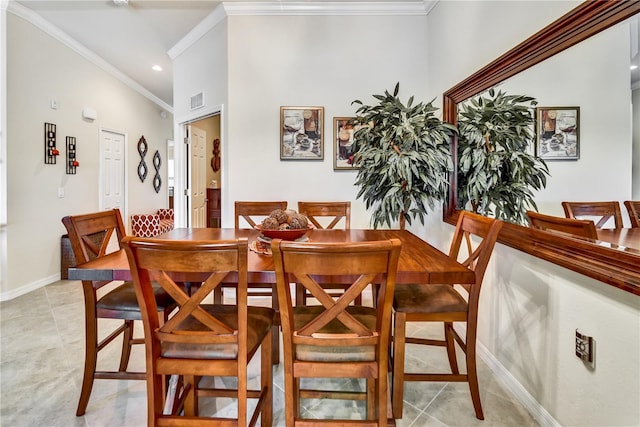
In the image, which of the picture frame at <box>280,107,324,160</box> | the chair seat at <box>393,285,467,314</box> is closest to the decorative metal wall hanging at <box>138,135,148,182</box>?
the picture frame at <box>280,107,324,160</box>

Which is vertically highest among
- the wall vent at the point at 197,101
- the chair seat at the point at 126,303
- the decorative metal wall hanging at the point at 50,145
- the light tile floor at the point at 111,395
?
the wall vent at the point at 197,101

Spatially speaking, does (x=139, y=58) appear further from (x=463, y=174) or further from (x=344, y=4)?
(x=463, y=174)

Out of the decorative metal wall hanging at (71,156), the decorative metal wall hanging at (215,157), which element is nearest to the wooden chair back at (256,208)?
the decorative metal wall hanging at (71,156)

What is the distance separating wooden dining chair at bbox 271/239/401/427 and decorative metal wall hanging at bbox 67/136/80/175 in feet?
13.8

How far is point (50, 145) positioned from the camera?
3.69 metres

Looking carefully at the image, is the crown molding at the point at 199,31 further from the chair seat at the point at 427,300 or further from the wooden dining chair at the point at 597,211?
the wooden dining chair at the point at 597,211

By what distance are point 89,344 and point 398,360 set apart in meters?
1.54

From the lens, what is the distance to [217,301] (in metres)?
2.33

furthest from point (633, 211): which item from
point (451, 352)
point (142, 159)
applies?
point (142, 159)

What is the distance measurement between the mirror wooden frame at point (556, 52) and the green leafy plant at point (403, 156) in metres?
0.48

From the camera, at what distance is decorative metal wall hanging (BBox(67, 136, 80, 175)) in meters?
3.99

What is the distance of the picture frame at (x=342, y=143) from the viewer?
11.1 feet

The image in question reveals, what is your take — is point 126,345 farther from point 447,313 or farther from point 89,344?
point 447,313

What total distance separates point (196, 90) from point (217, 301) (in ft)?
8.93
